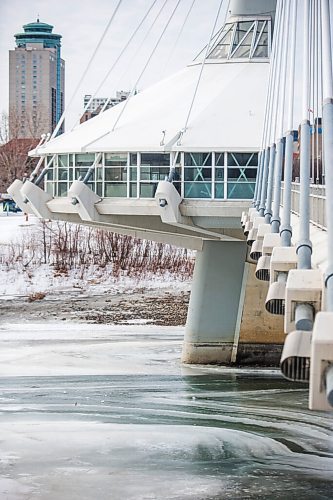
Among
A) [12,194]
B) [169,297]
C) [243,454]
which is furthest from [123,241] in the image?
[243,454]

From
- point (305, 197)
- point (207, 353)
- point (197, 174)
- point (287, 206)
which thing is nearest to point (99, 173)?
point (197, 174)

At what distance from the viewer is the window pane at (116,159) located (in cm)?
3678

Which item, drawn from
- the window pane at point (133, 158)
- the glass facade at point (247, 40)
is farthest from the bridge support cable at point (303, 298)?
the glass facade at point (247, 40)

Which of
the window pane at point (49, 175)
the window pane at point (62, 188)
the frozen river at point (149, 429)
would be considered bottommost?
the frozen river at point (149, 429)

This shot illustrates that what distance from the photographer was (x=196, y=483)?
23266 mm

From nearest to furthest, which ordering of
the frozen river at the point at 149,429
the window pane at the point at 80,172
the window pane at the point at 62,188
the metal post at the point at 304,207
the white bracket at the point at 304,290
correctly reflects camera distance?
the white bracket at the point at 304,290 → the metal post at the point at 304,207 → the frozen river at the point at 149,429 → the window pane at the point at 80,172 → the window pane at the point at 62,188

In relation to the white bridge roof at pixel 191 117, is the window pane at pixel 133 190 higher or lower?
lower

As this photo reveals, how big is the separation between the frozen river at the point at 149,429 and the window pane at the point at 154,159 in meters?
→ 6.49

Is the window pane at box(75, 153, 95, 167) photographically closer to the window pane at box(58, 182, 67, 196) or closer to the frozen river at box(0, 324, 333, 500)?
the window pane at box(58, 182, 67, 196)

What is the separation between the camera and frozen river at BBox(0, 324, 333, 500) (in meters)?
23.1

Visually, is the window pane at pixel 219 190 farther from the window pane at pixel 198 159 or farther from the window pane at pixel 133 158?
the window pane at pixel 133 158

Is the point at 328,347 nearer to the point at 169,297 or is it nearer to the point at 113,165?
the point at 113,165

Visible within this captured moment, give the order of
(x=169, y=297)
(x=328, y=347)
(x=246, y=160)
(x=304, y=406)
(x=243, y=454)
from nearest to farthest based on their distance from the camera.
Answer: (x=328, y=347), (x=243, y=454), (x=304, y=406), (x=246, y=160), (x=169, y=297)

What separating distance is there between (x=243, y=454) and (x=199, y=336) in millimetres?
13229
